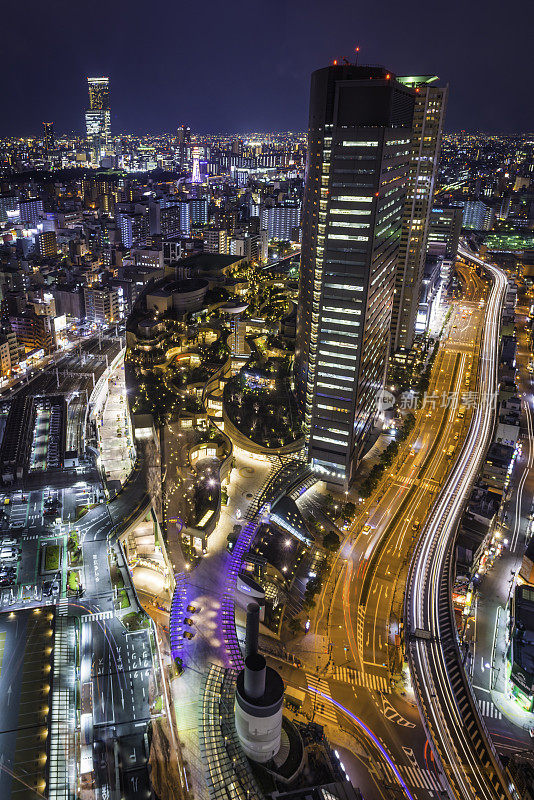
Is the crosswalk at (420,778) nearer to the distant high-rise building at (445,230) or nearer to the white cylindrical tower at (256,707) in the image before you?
the white cylindrical tower at (256,707)

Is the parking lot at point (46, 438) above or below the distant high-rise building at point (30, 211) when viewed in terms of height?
below


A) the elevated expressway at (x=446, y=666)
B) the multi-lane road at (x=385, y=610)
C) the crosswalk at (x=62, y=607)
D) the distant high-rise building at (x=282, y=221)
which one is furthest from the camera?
the distant high-rise building at (x=282, y=221)

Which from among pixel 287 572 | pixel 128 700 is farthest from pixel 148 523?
pixel 128 700

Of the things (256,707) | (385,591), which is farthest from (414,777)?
(385,591)

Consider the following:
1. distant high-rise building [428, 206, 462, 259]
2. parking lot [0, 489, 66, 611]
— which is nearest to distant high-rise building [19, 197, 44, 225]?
distant high-rise building [428, 206, 462, 259]

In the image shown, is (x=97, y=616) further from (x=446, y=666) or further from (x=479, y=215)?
(x=479, y=215)

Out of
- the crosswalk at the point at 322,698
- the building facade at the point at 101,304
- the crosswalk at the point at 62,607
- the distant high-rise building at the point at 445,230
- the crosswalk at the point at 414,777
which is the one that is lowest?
the crosswalk at the point at 414,777

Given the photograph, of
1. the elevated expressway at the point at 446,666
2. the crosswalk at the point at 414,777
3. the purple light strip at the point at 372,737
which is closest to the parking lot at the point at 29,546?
the purple light strip at the point at 372,737
